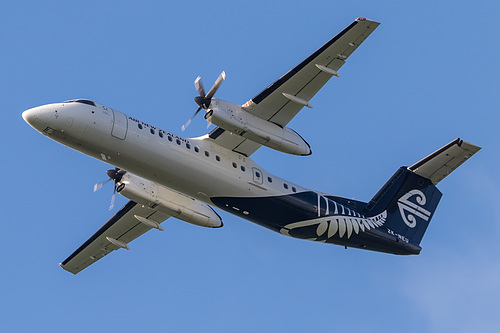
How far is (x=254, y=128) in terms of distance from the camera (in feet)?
78.6

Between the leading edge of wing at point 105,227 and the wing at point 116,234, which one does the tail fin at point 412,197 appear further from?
the leading edge of wing at point 105,227

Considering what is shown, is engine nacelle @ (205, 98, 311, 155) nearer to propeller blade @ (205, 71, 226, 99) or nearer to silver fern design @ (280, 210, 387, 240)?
propeller blade @ (205, 71, 226, 99)

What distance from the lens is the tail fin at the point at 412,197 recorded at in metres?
27.5

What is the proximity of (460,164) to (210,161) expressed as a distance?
9.14 metres

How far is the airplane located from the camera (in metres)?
23.1

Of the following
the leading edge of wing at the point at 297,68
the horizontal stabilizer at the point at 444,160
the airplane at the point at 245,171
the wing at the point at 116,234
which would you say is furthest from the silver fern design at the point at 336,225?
the wing at the point at 116,234

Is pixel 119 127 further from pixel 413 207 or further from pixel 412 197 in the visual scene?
pixel 413 207

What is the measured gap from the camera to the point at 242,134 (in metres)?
23.9

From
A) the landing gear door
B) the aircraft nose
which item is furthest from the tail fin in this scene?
the aircraft nose

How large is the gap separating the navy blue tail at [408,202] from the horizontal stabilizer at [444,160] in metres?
0.38

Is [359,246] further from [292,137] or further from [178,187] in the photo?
[178,187]

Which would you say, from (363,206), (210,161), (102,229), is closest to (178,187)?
(210,161)

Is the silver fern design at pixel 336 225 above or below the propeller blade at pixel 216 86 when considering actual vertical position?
below

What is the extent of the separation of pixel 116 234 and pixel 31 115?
7512 millimetres
